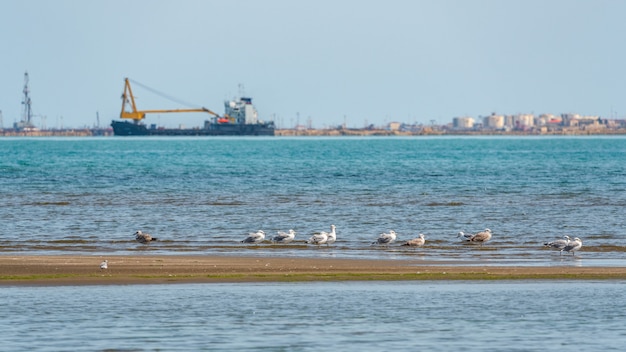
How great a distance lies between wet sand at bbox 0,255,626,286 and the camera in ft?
71.7

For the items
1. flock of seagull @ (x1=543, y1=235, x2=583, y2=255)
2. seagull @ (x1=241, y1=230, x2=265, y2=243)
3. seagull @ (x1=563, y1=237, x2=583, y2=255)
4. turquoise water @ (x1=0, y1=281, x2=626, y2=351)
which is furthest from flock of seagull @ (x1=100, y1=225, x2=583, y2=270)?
turquoise water @ (x1=0, y1=281, x2=626, y2=351)

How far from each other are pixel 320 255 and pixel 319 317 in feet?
33.3

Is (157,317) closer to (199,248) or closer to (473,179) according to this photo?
(199,248)

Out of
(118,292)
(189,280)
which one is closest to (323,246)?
(189,280)

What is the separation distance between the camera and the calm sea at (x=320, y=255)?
15.8 meters

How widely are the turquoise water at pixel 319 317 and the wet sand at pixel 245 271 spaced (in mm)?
877

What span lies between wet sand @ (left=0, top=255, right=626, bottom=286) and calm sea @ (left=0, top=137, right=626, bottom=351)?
2.94ft

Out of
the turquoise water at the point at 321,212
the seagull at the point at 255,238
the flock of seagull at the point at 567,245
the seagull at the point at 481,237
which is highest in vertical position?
the flock of seagull at the point at 567,245

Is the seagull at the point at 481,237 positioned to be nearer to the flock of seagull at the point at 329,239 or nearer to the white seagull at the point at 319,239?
the flock of seagull at the point at 329,239

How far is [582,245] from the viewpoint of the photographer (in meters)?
29.7

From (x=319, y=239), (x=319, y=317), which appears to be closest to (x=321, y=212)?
(x=319, y=239)

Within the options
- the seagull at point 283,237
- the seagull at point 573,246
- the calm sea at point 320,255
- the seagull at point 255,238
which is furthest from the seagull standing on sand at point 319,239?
the seagull at point 573,246

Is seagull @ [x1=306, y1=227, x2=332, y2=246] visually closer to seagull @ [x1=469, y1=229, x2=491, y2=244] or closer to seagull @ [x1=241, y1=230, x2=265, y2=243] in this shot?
seagull @ [x1=241, y1=230, x2=265, y2=243]

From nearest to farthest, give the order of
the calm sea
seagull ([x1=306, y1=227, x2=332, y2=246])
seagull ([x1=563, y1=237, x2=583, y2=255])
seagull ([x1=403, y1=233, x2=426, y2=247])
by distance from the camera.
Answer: the calm sea
seagull ([x1=563, y1=237, x2=583, y2=255])
seagull ([x1=403, y1=233, x2=426, y2=247])
seagull ([x1=306, y1=227, x2=332, y2=246])
